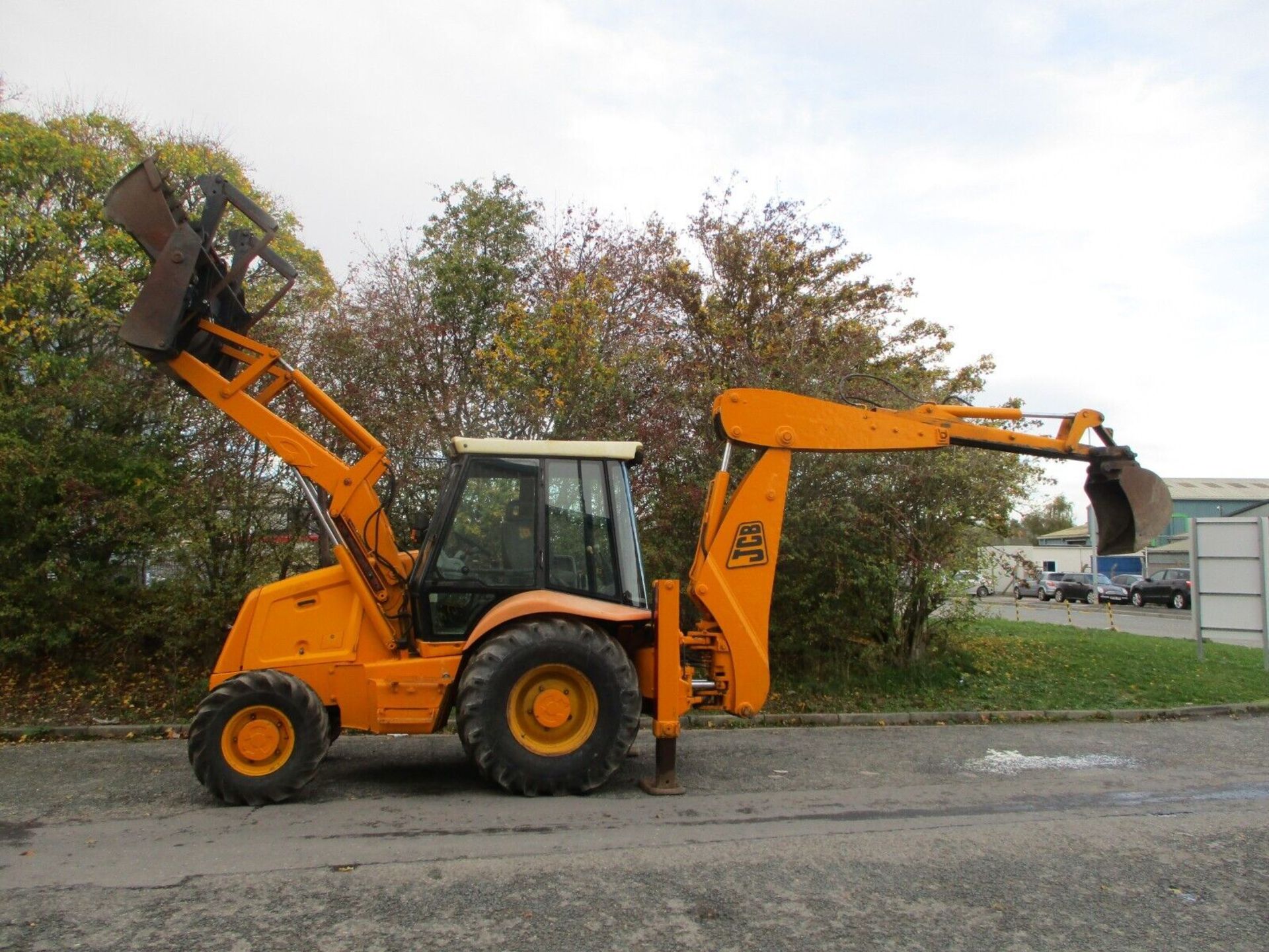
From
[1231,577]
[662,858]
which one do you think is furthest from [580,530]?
[1231,577]

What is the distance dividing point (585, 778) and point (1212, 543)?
11964 mm

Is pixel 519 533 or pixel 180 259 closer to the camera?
pixel 180 259

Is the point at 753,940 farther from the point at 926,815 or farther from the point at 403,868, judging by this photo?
the point at 926,815

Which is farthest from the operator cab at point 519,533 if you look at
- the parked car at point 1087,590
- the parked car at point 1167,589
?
the parked car at point 1087,590

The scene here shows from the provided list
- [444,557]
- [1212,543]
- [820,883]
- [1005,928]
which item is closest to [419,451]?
[444,557]

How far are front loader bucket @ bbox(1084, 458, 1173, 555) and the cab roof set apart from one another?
12.8 ft

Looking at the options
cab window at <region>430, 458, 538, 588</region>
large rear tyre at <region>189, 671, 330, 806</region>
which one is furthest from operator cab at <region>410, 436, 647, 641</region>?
large rear tyre at <region>189, 671, 330, 806</region>

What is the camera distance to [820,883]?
Answer: 15.9 feet

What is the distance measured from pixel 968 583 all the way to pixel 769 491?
530cm

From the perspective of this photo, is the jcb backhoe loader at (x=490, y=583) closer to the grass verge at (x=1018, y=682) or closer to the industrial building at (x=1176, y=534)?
the grass verge at (x=1018, y=682)

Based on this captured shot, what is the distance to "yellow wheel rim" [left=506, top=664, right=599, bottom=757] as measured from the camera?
6.57 m

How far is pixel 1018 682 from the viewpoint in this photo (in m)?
11.6

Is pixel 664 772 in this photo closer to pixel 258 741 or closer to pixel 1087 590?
pixel 258 741

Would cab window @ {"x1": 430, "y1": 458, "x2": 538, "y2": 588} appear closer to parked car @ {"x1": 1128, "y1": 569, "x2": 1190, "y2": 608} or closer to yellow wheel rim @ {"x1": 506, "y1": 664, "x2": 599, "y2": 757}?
yellow wheel rim @ {"x1": 506, "y1": 664, "x2": 599, "y2": 757}
